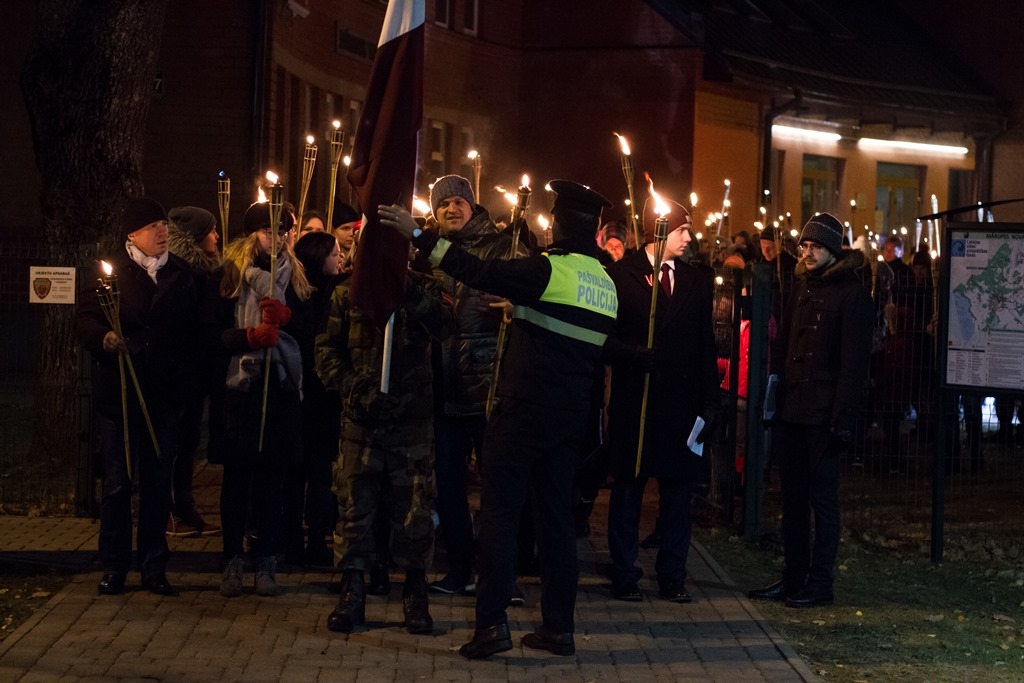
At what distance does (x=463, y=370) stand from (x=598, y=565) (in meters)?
1.88

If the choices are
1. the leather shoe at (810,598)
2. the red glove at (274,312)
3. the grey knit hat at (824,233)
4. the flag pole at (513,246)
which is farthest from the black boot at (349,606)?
the grey knit hat at (824,233)

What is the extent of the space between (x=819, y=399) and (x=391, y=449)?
245cm

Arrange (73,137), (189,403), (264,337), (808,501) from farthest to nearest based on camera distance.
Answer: (73,137), (189,403), (808,501), (264,337)

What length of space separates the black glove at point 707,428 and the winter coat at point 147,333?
2.78 m

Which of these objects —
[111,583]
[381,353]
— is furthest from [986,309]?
[111,583]

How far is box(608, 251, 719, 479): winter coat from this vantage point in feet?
27.5

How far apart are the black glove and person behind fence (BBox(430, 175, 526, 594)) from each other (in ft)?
3.98

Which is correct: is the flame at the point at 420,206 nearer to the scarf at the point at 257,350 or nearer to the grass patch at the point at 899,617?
the scarf at the point at 257,350

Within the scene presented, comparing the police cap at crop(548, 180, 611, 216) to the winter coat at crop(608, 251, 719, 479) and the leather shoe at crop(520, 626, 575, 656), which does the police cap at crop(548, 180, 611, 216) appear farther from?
the leather shoe at crop(520, 626, 575, 656)

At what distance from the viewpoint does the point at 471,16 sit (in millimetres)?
29844

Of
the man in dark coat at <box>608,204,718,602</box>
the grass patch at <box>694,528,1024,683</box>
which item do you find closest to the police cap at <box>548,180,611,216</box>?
the man in dark coat at <box>608,204,718,602</box>

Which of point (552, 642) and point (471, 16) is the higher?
point (471, 16)

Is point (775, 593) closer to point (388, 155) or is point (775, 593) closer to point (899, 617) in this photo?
point (899, 617)

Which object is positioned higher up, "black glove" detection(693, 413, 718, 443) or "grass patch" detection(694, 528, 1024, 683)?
"black glove" detection(693, 413, 718, 443)
